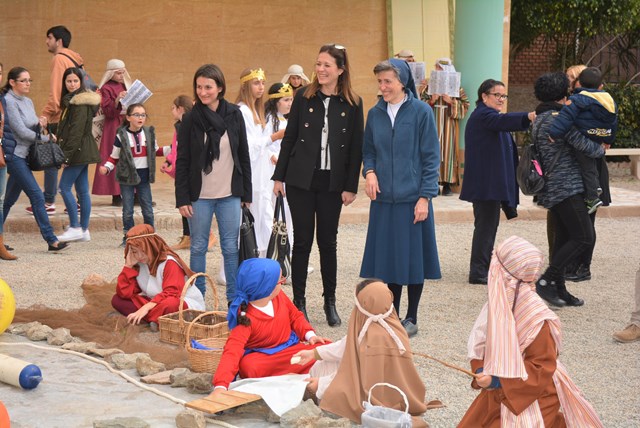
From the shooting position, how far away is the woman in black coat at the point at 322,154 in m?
6.77

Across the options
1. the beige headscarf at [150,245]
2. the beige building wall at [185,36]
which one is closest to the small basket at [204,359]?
the beige headscarf at [150,245]

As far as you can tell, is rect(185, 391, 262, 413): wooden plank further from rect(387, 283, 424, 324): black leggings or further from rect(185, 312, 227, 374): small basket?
rect(387, 283, 424, 324): black leggings

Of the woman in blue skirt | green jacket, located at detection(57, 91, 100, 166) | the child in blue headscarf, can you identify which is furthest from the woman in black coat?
green jacket, located at detection(57, 91, 100, 166)

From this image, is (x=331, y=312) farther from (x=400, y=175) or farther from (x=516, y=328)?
(x=516, y=328)

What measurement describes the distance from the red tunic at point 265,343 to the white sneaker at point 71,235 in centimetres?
488

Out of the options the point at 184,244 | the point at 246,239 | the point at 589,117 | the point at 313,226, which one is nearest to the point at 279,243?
the point at 246,239

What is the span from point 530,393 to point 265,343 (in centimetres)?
165

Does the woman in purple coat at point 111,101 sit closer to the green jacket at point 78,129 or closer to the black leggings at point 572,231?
the green jacket at point 78,129

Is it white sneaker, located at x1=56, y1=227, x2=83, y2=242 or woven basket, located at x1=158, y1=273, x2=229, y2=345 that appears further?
white sneaker, located at x1=56, y1=227, x2=83, y2=242

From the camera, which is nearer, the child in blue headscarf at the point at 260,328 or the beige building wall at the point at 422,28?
the child in blue headscarf at the point at 260,328

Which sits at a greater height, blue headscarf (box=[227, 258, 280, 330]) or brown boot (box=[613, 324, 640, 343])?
blue headscarf (box=[227, 258, 280, 330])

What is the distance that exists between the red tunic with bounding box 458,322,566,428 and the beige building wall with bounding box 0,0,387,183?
9825mm

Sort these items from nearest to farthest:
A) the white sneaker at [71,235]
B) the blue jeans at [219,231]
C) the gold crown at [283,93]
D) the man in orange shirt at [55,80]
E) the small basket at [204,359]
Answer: the small basket at [204,359] < the blue jeans at [219,231] < the gold crown at [283,93] < the white sneaker at [71,235] < the man in orange shirt at [55,80]

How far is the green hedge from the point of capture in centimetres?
1803
